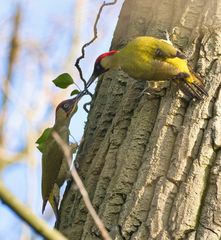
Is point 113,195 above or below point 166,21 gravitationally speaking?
below

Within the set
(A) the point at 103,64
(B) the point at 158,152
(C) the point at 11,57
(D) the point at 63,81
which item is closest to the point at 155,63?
(A) the point at 103,64

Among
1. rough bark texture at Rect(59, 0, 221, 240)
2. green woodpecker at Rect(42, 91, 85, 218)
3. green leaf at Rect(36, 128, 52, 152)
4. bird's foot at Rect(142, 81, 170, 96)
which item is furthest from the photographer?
green woodpecker at Rect(42, 91, 85, 218)

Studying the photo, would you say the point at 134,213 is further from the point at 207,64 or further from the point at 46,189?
the point at 46,189

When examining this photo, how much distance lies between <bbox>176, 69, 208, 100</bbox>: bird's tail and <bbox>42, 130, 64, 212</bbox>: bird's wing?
1322 millimetres

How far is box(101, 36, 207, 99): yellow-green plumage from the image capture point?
10.5ft

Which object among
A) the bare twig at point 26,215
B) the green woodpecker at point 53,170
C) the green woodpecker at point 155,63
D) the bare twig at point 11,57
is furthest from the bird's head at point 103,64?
the bare twig at point 26,215

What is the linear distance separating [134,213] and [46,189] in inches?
61.4

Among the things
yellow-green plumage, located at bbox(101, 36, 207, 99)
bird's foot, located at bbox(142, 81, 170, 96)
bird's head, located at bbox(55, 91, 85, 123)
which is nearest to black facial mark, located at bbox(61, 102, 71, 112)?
bird's head, located at bbox(55, 91, 85, 123)

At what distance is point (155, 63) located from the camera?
3.63 m

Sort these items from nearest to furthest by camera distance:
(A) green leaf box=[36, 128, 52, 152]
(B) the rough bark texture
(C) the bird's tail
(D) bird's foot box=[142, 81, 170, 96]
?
(B) the rough bark texture
(C) the bird's tail
(D) bird's foot box=[142, 81, 170, 96]
(A) green leaf box=[36, 128, 52, 152]

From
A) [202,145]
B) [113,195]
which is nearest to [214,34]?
[202,145]

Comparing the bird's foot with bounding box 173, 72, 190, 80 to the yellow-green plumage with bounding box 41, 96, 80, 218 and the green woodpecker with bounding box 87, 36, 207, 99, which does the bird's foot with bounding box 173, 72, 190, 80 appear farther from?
the yellow-green plumage with bounding box 41, 96, 80, 218

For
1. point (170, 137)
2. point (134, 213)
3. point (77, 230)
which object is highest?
point (170, 137)

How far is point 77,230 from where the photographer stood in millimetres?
3076
